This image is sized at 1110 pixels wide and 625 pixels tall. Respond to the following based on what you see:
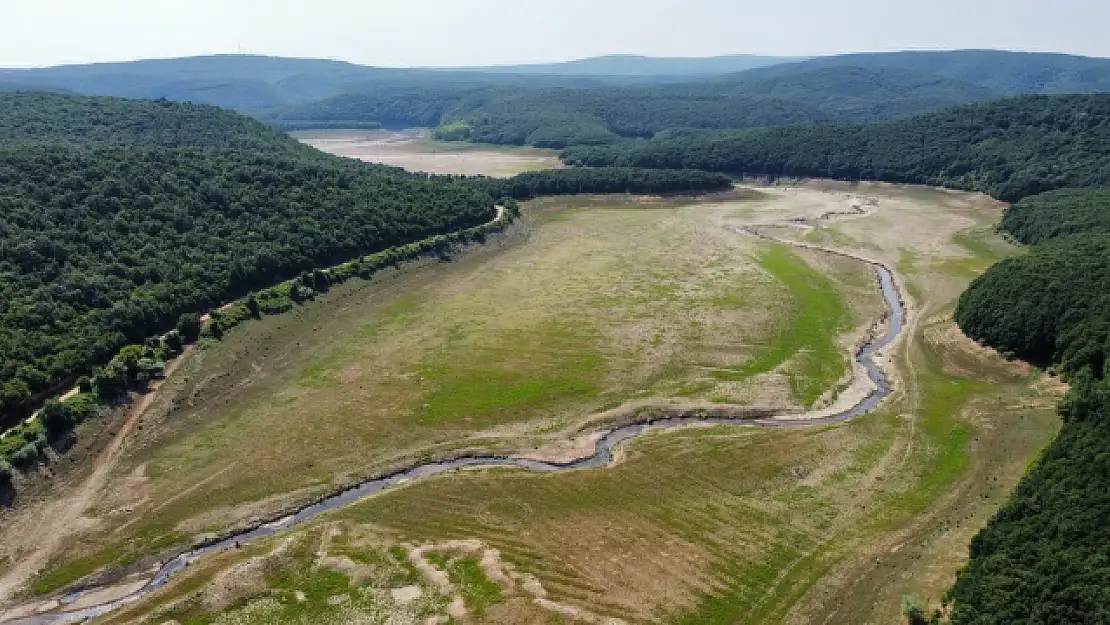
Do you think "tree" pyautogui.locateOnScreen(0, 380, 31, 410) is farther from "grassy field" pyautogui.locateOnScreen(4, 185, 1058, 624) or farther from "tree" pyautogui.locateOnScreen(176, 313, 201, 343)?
"tree" pyautogui.locateOnScreen(176, 313, 201, 343)

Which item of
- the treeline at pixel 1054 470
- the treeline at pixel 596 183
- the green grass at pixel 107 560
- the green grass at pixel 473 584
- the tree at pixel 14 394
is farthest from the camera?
the treeline at pixel 596 183

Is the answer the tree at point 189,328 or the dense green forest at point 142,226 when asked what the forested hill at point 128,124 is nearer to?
the dense green forest at point 142,226

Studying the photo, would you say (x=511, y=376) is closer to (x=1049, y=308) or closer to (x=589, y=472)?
(x=589, y=472)

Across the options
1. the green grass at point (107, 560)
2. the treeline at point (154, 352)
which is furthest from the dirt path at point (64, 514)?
the treeline at point (154, 352)

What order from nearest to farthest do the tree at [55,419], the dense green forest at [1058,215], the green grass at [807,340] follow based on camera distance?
the tree at [55,419], the green grass at [807,340], the dense green forest at [1058,215]

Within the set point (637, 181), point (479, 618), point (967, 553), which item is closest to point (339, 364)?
point (479, 618)

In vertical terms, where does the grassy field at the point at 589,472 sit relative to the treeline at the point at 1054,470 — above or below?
below

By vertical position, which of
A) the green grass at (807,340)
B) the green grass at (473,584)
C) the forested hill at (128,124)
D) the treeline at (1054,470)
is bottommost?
the green grass at (473,584)
